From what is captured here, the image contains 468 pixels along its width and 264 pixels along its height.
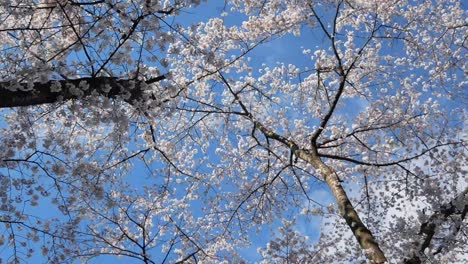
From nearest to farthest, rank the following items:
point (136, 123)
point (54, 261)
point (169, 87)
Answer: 1. point (169, 87)
2. point (136, 123)
3. point (54, 261)

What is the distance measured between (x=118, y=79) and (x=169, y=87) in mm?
707

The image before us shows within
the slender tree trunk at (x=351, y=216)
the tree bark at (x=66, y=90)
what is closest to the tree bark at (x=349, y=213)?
the slender tree trunk at (x=351, y=216)

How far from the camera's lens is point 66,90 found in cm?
492

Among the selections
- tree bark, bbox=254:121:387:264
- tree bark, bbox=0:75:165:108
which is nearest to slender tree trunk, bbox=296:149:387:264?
tree bark, bbox=254:121:387:264

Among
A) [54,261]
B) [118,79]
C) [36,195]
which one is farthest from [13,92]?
[54,261]

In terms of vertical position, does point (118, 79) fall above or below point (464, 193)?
above

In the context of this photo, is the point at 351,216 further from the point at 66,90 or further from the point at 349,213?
the point at 66,90

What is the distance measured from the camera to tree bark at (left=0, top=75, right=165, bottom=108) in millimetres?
4645

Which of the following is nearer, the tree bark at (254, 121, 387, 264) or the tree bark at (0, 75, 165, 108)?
the tree bark at (0, 75, 165, 108)

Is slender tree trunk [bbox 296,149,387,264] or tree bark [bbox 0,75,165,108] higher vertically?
tree bark [bbox 0,75,165,108]

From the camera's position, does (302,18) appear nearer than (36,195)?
No

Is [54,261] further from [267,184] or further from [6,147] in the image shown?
[267,184]

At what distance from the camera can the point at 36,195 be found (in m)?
6.78

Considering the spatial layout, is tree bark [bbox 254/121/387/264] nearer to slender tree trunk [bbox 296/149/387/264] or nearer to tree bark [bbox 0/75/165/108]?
slender tree trunk [bbox 296/149/387/264]
